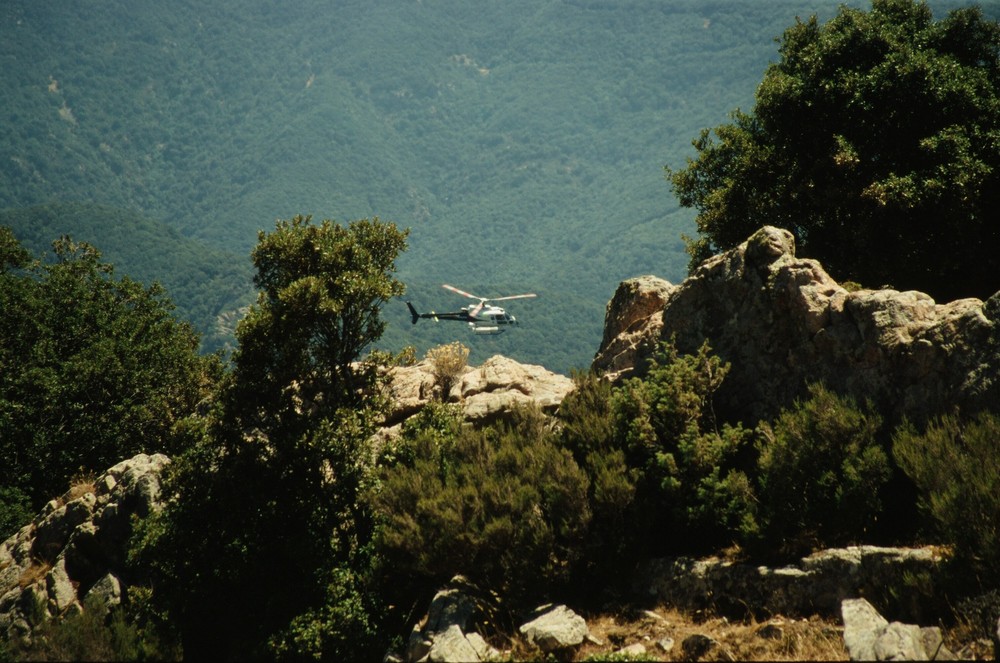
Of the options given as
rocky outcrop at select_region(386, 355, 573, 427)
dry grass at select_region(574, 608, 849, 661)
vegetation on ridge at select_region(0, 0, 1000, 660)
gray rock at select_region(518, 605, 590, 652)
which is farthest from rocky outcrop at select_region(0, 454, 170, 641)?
dry grass at select_region(574, 608, 849, 661)

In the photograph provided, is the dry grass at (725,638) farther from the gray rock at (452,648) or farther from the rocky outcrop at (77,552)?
the rocky outcrop at (77,552)

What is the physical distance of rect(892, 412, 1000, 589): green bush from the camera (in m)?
13.6

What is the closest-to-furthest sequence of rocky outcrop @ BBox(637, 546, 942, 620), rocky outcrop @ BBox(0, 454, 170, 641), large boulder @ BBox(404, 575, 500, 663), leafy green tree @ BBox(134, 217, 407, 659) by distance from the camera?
rocky outcrop @ BBox(637, 546, 942, 620)
large boulder @ BBox(404, 575, 500, 663)
leafy green tree @ BBox(134, 217, 407, 659)
rocky outcrop @ BBox(0, 454, 170, 641)

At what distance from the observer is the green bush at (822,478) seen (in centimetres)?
1591

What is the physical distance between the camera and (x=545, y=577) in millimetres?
17250

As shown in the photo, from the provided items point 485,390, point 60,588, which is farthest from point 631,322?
point 60,588

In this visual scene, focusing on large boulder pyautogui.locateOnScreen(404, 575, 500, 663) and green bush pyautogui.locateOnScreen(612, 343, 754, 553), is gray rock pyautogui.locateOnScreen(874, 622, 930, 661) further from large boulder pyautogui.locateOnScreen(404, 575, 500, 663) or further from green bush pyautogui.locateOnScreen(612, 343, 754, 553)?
large boulder pyautogui.locateOnScreen(404, 575, 500, 663)

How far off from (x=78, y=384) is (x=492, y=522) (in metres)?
23.6

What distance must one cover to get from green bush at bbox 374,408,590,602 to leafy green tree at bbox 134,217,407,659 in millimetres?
1809

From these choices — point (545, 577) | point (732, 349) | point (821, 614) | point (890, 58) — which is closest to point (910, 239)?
point (890, 58)

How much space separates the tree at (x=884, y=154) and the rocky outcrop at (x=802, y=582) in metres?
13.0

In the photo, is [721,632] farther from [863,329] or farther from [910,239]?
[910,239]

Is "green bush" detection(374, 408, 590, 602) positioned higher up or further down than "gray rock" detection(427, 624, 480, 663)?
higher up

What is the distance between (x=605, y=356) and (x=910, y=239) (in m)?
9.73
